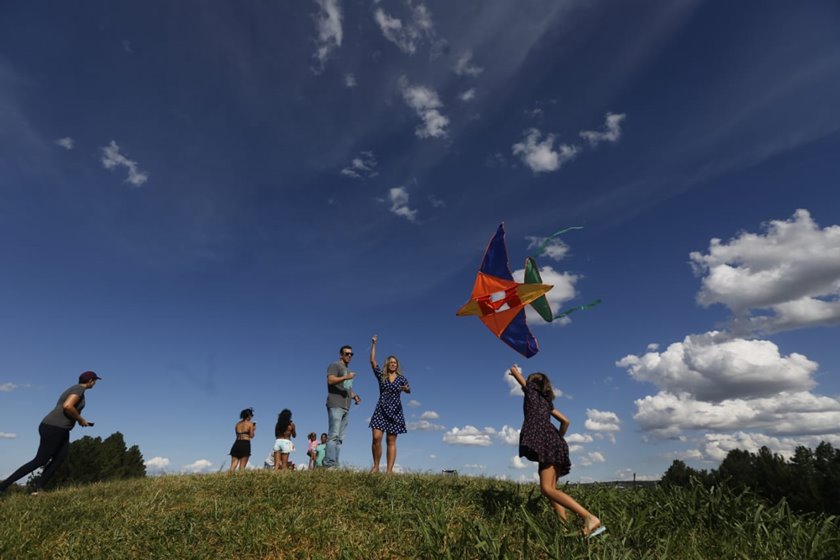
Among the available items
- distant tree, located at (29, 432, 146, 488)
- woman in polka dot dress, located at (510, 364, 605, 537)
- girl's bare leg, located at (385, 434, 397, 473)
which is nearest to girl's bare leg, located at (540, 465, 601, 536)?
woman in polka dot dress, located at (510, 364, 605, 537)

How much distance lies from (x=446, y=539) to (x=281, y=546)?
66.4 inches

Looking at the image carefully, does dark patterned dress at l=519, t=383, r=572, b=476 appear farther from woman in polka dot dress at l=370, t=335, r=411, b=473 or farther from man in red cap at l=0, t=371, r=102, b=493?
man in red cap at l=0, t=371, r=102, b=493

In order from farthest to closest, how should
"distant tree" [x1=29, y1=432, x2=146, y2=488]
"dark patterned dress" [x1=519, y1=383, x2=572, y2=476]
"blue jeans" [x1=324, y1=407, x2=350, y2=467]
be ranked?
1. "distant tree" [x1=29, y1=432, x2=146, y2=488]
2. "blue jeans" [x1=324, y1=407, x2=350, y2=467]
3. "dark patterned dress" [x1=519, y1=383, x2=572, y2=476]

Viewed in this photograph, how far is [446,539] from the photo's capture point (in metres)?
4.79

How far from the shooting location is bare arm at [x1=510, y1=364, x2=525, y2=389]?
6000mm

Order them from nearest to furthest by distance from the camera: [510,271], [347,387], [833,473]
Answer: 1. [510,271]
2. [347,387]
3. [833,473]

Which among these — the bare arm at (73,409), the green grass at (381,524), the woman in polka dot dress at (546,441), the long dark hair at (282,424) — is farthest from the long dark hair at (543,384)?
the long dark hair at (282,424)

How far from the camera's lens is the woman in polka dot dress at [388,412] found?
8.92 metres

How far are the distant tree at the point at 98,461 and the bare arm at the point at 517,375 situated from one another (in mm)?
23203

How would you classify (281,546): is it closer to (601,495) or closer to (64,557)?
(64,557)

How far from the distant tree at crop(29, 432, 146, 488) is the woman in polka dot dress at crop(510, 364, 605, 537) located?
76.4ft

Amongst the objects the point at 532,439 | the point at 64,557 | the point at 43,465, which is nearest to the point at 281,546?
the point at 64,557

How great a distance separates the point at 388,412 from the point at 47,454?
5415mm

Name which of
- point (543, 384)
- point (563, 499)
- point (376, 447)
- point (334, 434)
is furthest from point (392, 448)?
point (563, 499)
